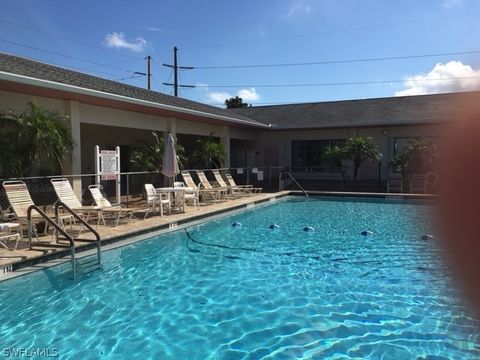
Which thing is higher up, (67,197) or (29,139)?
(29,139)

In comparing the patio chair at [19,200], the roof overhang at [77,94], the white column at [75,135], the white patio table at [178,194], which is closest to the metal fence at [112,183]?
the white column at [75,135]

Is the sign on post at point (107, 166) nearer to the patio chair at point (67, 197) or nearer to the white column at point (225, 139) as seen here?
the patio chair at point (67, 197)

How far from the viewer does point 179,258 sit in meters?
7.44

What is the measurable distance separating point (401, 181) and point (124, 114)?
11.3m

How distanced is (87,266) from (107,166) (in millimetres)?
4880

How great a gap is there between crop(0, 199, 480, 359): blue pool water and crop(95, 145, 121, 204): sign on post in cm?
308

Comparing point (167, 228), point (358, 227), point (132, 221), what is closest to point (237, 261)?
point (167, 228)

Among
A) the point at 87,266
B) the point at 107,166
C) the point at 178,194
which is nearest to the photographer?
the point at 87,266

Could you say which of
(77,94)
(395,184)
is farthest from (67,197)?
(395,184)

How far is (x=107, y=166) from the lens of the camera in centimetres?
1102

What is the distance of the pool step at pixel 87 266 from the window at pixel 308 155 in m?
17.4

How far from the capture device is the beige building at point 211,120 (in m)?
10.6

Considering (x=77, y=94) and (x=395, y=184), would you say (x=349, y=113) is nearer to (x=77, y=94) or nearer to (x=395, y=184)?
(x=395, y=184)

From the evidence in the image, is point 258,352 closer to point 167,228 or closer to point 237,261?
point 237,261
